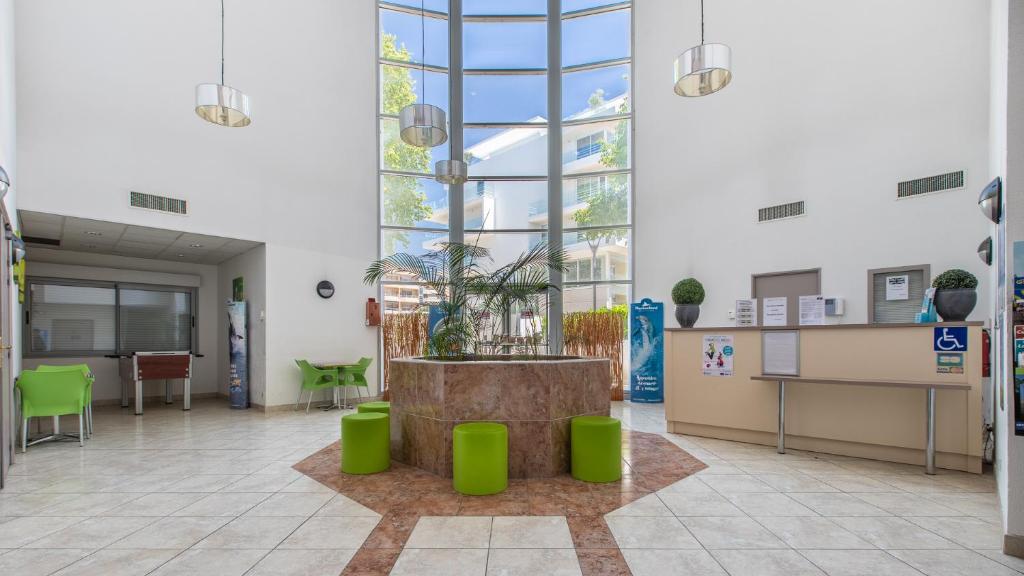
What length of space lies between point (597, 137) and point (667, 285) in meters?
3.23

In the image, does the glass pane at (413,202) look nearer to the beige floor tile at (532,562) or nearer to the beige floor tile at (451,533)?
the beige floor tile at (451,533)

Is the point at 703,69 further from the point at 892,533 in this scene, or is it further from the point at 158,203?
the point at 158,203

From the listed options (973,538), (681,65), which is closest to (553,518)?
(973,538)

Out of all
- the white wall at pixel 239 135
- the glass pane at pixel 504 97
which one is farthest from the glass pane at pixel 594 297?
the white wall at pixel 239 135

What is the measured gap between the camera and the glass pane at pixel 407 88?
9.75m

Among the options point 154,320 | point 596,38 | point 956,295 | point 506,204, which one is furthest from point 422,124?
point 154,320

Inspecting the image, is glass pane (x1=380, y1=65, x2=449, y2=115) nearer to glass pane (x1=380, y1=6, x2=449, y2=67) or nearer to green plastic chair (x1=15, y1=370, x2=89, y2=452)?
glass pane (x1=380, y1=6, x2=449, y2=67)

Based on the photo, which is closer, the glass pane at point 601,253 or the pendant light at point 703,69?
the pendant light at point 703,69

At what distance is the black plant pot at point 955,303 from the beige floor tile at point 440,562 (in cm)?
453

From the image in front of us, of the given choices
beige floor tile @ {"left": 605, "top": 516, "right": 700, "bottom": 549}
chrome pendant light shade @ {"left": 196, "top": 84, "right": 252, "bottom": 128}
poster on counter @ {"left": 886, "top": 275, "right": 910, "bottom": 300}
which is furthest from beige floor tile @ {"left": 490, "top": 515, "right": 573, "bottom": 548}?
poster on counter @ {"left": 886, "top": 275, "right": 910, "bottom": 300}

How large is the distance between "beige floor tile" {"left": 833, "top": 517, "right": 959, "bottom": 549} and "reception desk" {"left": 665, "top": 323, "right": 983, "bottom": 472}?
149 centimetres

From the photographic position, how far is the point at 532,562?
8.66ft

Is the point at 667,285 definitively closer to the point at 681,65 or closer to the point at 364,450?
the point at 681,65

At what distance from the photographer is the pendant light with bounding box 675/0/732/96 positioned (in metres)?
5.22
